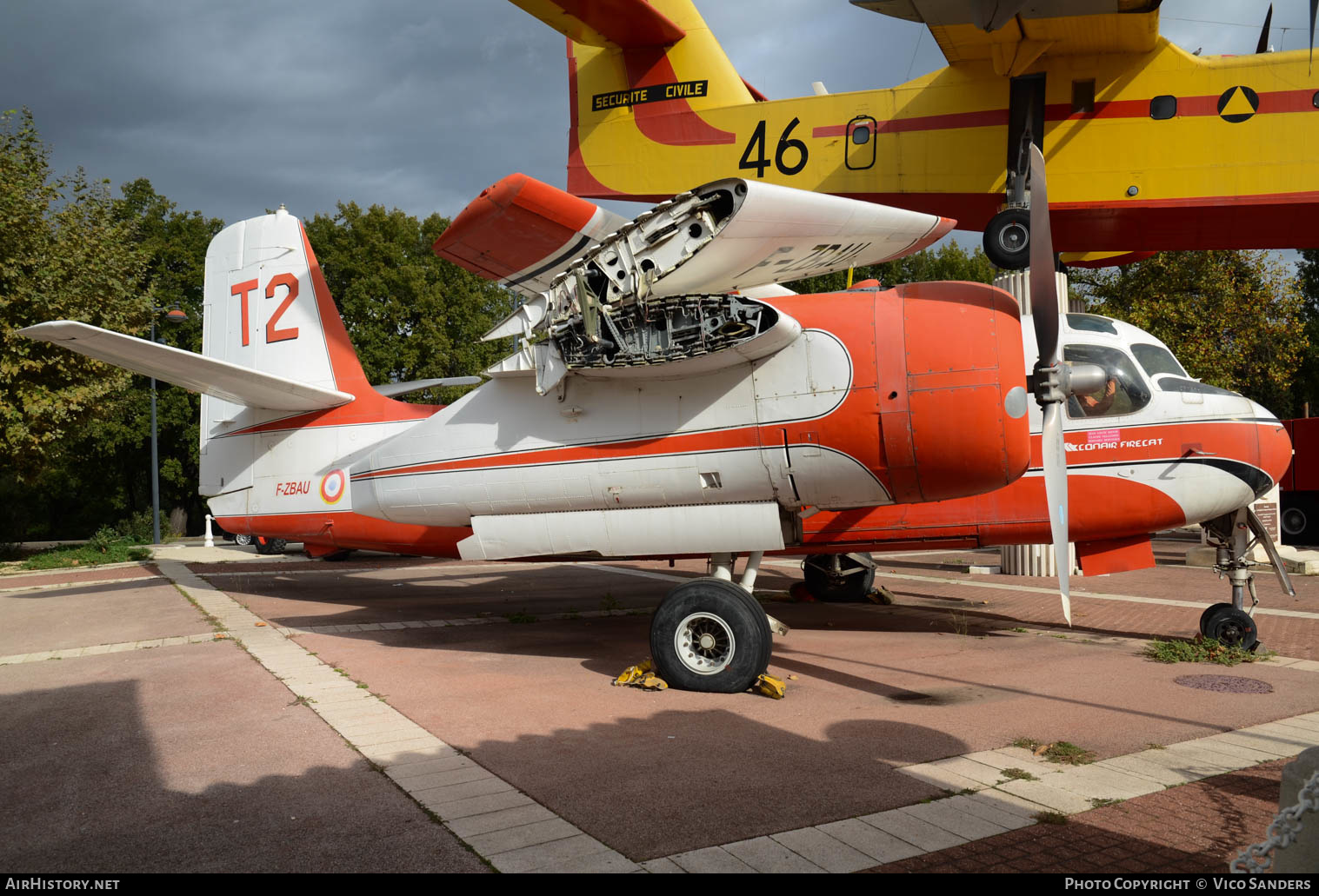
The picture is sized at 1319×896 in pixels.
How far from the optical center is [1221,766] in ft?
16.9

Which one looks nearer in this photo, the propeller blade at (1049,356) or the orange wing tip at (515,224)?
the propeller blade at (1049,356)

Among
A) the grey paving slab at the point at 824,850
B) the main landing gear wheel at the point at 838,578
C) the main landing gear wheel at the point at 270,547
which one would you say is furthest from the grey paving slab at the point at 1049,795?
the main landing gear wheel at the point at 270,547

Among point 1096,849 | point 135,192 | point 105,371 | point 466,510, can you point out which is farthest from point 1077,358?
point 135,192

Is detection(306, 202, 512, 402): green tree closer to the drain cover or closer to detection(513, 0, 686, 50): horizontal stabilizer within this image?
detection(513, 0, 686, 50): horizontal stabilizer

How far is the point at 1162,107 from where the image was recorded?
1130 centimetres

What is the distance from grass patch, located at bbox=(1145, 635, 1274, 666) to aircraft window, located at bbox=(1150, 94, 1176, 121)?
24.2 feet

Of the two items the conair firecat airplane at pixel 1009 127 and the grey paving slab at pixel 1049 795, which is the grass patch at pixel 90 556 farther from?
the grey paving slab at pixel 1049 795

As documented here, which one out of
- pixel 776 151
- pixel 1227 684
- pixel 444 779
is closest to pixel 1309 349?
pixel 776 151

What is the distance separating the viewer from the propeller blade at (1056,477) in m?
6.11

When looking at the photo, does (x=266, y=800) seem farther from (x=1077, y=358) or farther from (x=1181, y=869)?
(x=1077, y=358)

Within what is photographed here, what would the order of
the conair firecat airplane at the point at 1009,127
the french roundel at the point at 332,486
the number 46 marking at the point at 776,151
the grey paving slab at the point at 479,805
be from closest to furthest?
the grey paving slab at the point at 479,805 → the french roundel at the point at 332,486 → the conair firecat airplane at the point at 1009,127 → the number 46 marking at the point at 776,151

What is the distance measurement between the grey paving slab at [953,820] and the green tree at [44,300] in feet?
77.2

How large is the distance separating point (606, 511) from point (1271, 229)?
1088 centimetres

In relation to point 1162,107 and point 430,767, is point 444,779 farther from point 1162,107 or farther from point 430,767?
point 1162,107
